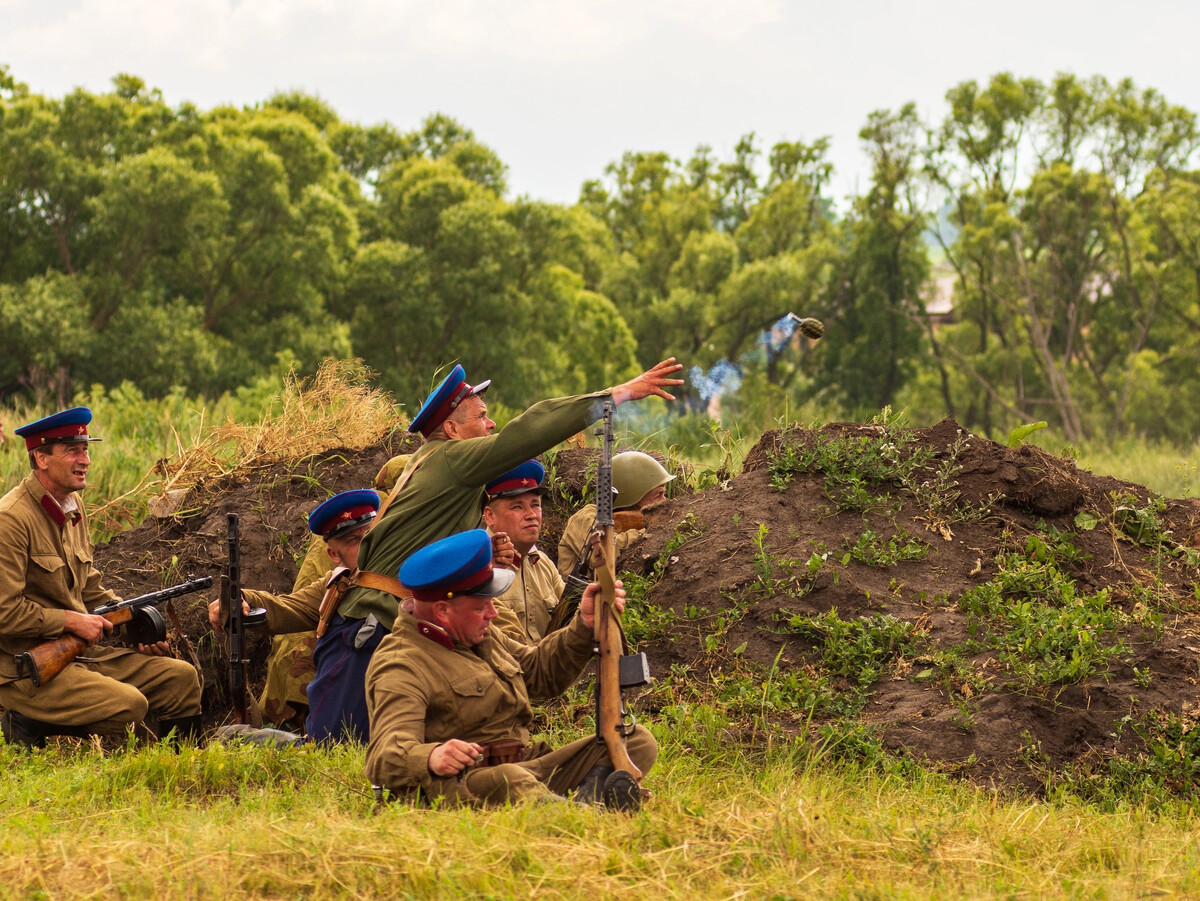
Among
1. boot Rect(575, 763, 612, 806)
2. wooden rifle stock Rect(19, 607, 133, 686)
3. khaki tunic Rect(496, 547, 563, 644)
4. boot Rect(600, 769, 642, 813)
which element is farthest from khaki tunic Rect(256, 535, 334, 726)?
boot Rect(600, 769, 642, 813)

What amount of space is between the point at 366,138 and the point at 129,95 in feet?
32.9

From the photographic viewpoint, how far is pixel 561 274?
37.6 m

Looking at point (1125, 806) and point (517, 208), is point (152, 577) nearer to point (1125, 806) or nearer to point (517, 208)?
point (1125, 806)

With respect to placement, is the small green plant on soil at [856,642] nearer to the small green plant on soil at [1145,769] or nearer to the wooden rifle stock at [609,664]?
the small green plant on soil at [1145,769]

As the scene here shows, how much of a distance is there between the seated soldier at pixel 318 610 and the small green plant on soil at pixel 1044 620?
11.6 ft

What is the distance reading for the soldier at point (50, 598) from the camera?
6.36 meters

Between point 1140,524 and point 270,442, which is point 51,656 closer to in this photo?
point 270,442

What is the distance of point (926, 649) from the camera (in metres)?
7.28

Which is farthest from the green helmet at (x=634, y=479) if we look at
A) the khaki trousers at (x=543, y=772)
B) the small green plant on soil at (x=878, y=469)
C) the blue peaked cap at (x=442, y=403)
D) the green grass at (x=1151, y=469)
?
the green grass at (x=1151, y=469)

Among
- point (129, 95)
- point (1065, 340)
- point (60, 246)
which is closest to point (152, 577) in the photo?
point (60, 246)

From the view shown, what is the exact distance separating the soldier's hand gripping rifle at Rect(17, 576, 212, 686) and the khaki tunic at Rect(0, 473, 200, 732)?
67 millimetres

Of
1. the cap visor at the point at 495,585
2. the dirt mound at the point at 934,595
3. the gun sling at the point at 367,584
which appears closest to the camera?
the cap visor at the point at 495,585

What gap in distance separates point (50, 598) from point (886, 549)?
4969 millimetres

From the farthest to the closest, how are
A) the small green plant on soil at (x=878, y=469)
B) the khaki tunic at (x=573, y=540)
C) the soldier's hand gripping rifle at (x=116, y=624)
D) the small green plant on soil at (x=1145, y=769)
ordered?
the small green plant on soil at (x=878, y=469), the khaki tunic at (x=573, y=540), the soldier's hand gripping rifle at (x=116, y=624), the small green plant on soil at (x=1145, y=769)
